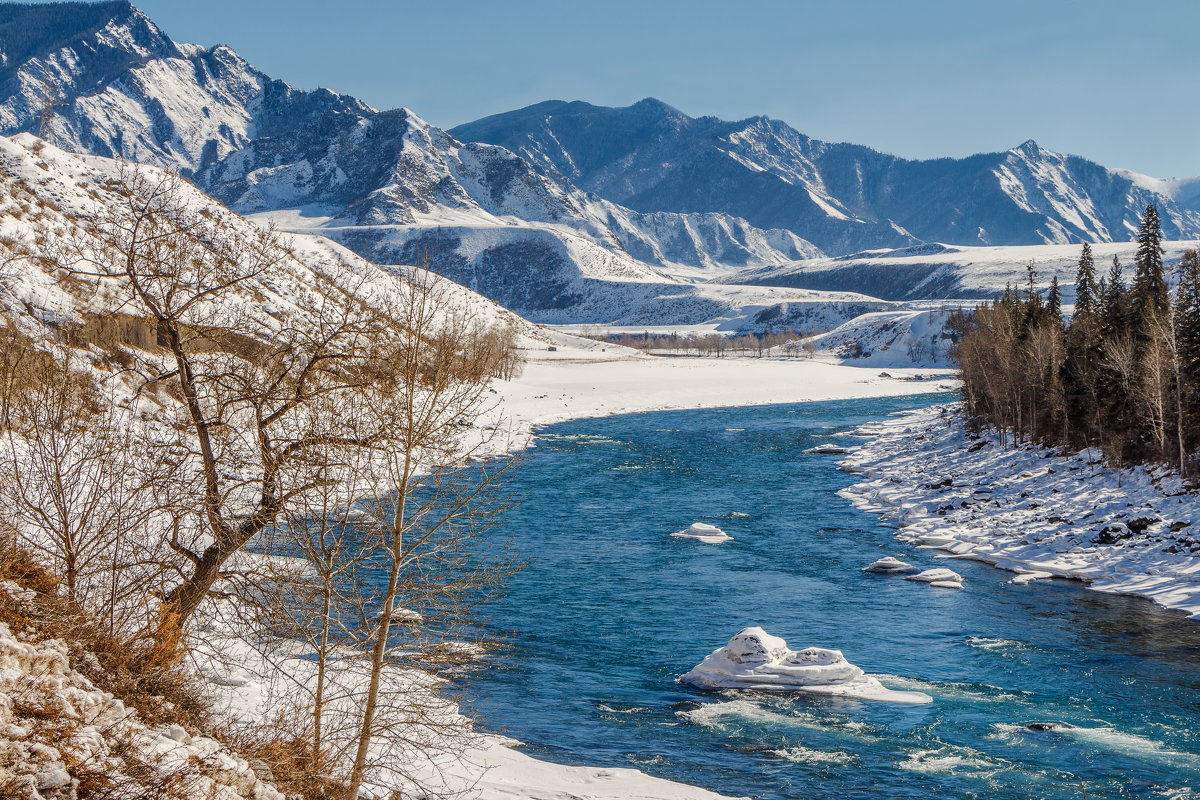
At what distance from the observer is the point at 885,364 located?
608ft

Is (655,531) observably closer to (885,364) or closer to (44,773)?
(44,773)

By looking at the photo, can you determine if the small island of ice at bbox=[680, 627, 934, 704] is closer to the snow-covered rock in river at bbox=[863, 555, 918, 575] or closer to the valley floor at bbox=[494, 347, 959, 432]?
the snow-covered rock in river at bbox=[863, 555, 918, 575]

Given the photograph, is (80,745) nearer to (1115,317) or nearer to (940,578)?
(940,578)

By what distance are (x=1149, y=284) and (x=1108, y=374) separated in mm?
17213

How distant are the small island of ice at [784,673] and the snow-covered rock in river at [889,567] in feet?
35.2

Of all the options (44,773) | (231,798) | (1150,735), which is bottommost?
(1150,735)

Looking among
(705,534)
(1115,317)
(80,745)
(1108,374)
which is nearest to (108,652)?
(80,745)

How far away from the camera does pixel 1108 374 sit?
50.8 meters

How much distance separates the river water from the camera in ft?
59.7

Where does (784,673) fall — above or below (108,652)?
below

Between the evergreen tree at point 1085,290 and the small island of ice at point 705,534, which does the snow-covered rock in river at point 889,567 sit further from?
the evergreen tree at point 1085,290

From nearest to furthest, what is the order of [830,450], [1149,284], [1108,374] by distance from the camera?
[1108,374] < [1149,284] < [830,450]

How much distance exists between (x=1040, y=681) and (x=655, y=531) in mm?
19317

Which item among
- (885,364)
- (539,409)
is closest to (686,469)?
(539,409)
